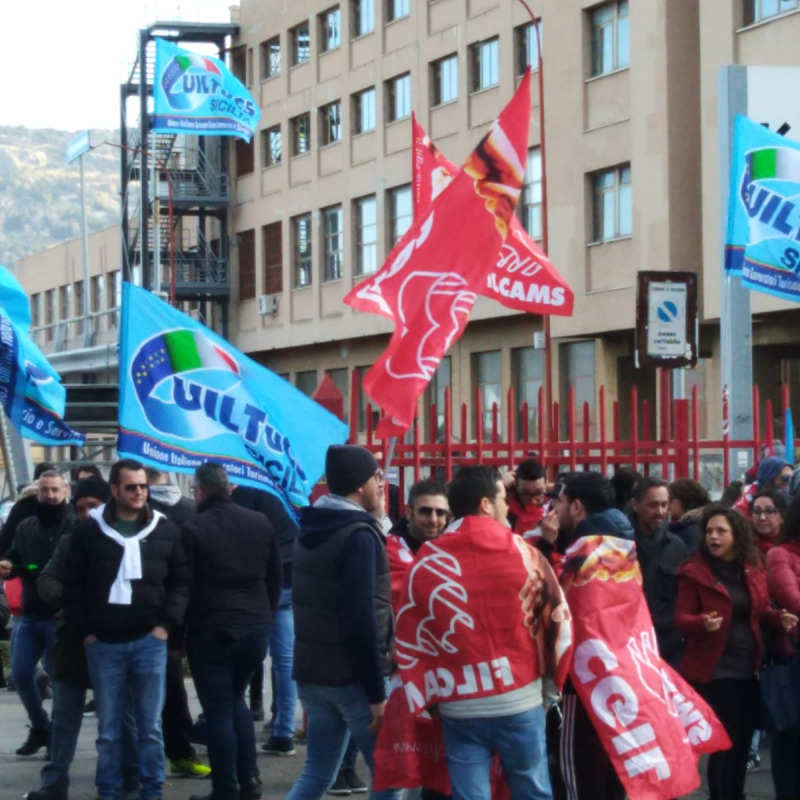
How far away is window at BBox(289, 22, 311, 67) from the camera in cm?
4622

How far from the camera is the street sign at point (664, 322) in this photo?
40.6 ft

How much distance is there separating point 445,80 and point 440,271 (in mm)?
31292

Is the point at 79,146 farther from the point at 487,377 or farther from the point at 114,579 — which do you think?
the point at 114,579

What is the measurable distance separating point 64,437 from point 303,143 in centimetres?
3568

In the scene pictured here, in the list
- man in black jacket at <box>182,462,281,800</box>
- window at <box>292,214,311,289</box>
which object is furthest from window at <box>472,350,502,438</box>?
man in black jacket at <box>182,462,281,800</box>

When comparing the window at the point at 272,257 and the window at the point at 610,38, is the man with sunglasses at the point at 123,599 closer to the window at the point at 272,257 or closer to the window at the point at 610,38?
the window at the point at 610,38

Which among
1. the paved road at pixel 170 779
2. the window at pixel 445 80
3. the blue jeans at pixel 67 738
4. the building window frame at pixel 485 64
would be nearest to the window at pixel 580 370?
the building window frame at pixel 485 64

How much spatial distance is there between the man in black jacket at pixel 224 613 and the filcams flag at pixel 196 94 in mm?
28526

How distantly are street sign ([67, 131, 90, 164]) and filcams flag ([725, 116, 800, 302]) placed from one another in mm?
44014

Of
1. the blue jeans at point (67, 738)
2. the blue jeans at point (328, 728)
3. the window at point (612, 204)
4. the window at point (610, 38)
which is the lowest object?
the blue jeans at point (67, 738)

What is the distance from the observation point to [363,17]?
43312 mm

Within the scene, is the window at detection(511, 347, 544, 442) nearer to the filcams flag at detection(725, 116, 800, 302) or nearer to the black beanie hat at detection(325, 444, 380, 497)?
the filcams flag at detection(725, 116, 800, 302)

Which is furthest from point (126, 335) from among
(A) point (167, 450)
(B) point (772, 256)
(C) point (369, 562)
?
(B) point (772, 256)

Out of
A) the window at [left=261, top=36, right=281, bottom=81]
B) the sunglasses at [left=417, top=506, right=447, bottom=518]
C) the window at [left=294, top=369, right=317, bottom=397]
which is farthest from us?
the window at [left=261, top=36, right=281, bottom=81]
